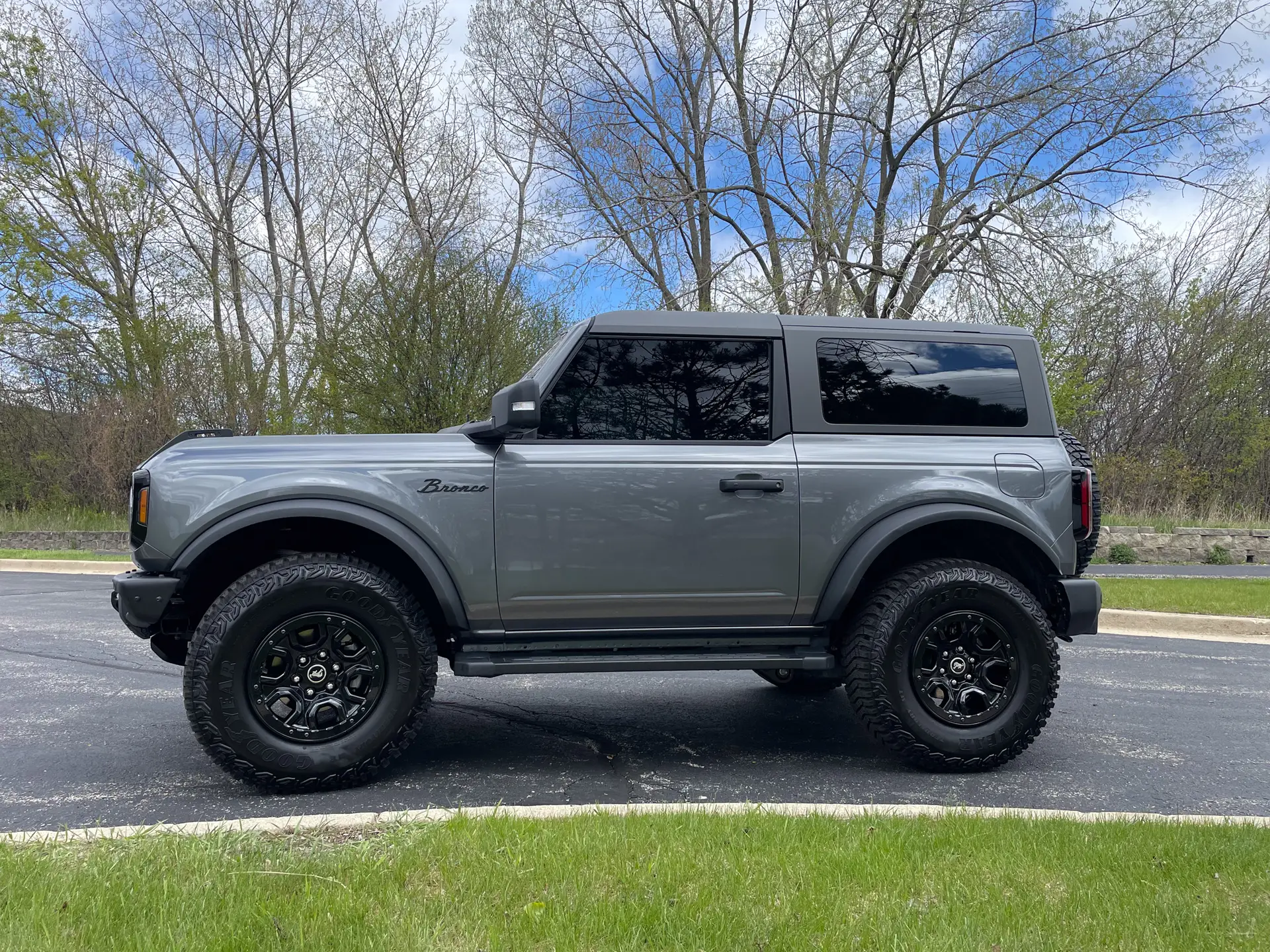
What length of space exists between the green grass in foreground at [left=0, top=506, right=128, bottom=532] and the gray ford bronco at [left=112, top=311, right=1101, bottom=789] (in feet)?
60.8

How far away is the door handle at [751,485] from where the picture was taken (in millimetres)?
4223

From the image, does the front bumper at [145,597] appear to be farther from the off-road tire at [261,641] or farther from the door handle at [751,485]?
the door handle at [751,485]

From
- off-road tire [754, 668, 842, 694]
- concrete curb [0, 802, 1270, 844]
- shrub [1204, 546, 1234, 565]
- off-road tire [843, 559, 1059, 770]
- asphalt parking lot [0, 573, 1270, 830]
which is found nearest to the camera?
concrete curb [0, 802, 1270, 844]

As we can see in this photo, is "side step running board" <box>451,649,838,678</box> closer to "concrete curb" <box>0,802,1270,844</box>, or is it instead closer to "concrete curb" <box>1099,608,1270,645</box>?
"concrete curb" <box>0,802,1270,844</box>

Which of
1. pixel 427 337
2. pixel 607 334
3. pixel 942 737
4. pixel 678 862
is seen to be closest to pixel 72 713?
pixel 607 334

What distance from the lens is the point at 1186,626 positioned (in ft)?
30.4

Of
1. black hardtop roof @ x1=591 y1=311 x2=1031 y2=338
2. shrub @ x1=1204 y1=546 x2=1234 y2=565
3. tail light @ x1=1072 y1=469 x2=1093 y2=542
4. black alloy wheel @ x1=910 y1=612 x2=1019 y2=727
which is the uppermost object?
black hardtop roof @ x1=591 y1=311 x2=1031 y2=338

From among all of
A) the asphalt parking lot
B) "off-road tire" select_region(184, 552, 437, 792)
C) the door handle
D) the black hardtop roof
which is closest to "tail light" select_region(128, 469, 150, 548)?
"off-road tire" select_region(184, 552, 437, 792)

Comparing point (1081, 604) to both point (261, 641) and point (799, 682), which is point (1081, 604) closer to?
point (799, 682)

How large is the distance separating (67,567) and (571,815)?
1555 centimetres

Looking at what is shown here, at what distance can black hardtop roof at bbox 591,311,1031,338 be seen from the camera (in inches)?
174

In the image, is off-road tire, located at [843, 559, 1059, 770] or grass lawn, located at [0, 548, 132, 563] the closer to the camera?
off-road tire, located at [843, 559, 1059, 770]

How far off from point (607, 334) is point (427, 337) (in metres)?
13.7

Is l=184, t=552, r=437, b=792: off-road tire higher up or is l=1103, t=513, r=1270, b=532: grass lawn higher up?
l=184, t=552, r=437, b=792: off-road tire
